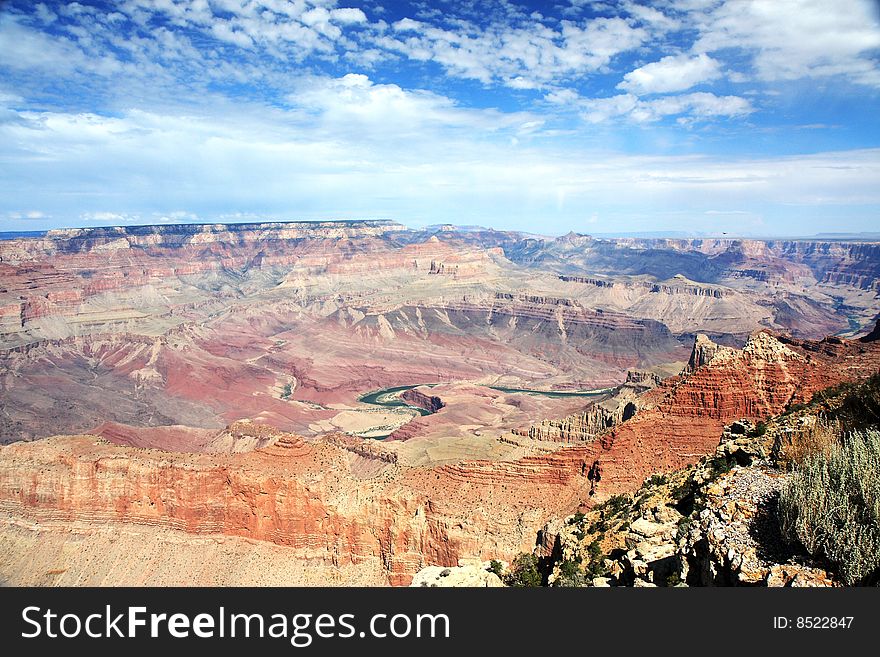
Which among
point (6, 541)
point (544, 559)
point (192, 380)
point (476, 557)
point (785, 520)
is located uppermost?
point (785, 520)

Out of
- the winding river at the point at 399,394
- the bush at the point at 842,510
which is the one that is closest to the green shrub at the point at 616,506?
the bush at the point at 842,510

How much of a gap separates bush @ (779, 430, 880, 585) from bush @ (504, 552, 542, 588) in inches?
455

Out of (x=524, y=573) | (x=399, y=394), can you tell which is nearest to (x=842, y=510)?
(x=524, y=573)

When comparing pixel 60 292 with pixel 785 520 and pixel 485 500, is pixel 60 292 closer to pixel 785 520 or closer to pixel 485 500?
pixel 485 500

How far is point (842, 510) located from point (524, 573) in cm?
1387

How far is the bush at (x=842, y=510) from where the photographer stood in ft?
28.9

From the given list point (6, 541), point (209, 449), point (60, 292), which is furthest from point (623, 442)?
point (60, 292)

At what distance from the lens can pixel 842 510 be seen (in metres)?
9.35

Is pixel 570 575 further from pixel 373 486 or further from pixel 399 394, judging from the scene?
pixel 399 394

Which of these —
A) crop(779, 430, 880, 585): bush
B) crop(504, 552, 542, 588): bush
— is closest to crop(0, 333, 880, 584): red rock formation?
crop(504, 552, 542, 588): bush
